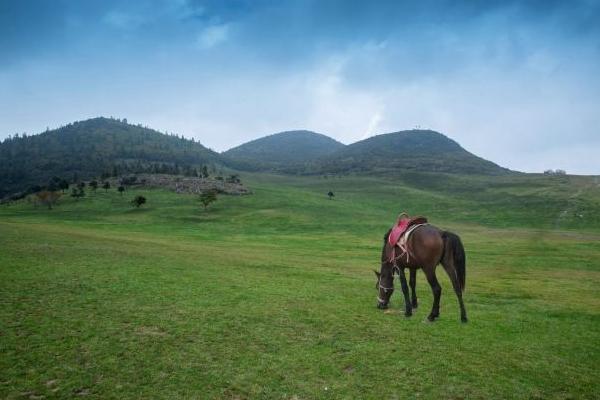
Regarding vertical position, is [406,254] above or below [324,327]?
above

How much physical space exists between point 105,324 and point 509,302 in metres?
19.4

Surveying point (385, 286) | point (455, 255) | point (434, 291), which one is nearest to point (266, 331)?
point (385, 286)

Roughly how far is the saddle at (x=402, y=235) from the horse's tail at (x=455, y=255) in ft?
4.17

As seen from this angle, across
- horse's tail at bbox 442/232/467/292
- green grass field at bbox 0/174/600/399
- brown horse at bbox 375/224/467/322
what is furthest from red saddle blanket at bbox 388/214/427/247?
green grass field at bbox 0/174/600/399

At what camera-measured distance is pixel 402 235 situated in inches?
628

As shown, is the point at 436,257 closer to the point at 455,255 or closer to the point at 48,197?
the point at 455,255

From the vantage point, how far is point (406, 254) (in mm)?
15695

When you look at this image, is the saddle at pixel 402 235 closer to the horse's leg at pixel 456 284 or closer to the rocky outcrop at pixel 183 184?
the horse's leg at pixel 456 284

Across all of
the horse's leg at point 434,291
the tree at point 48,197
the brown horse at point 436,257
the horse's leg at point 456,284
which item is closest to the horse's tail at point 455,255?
the brown horse at point 436,257

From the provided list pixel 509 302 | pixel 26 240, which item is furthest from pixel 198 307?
pixel 26 240

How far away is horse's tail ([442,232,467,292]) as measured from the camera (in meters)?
15.0

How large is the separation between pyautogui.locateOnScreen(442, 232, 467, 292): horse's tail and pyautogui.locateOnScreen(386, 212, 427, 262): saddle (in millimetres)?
1270

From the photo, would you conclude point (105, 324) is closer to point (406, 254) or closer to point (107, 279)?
point (107, 279)

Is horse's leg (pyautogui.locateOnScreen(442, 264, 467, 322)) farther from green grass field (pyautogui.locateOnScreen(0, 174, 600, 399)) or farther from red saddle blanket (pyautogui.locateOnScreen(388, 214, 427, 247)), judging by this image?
red saddle blanket (pyautogui.locateOnScreen(388, 214, 427, 247))
